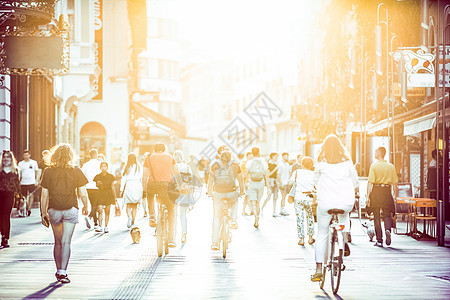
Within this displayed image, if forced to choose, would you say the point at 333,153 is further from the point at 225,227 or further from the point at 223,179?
the point at 223,179

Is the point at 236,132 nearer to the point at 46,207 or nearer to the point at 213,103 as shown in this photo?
the point at 213,103

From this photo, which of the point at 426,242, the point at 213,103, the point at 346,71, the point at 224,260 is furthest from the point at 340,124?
the point at 213,103

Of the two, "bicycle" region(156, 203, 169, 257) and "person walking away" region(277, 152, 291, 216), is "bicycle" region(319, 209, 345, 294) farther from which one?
"person walking away" region(277, 152, 291, 216)

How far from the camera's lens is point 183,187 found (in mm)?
14758

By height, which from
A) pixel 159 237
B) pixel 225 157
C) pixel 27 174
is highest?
pixel 225 157

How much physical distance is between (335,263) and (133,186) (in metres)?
10.1

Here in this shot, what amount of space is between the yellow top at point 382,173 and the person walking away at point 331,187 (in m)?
5.44

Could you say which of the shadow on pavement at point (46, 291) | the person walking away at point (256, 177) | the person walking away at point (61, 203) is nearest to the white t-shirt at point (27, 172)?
the person walking away at point (256, 177)

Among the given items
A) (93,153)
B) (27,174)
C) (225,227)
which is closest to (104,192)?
(93,153)

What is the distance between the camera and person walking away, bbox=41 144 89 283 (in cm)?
1068

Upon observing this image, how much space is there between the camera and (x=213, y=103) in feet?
336

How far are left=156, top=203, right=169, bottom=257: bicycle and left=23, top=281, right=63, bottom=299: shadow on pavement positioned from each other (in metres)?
3.39

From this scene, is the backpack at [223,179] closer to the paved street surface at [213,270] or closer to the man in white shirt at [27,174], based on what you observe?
the paved street surface at [213,270]

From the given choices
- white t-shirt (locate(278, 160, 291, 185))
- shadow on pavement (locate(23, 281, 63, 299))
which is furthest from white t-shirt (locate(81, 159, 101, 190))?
shadow on pavement (locate(23, 281, 63, 299))
